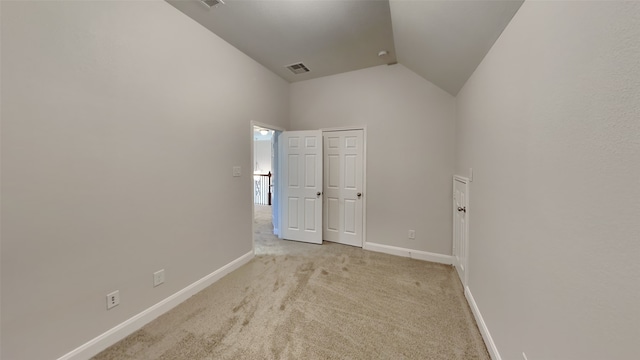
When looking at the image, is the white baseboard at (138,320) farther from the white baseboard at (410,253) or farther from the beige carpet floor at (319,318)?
the white baseboard at (410,253)

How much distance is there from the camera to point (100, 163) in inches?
61.7

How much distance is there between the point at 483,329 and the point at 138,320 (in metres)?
2.70

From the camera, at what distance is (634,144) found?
0.58m

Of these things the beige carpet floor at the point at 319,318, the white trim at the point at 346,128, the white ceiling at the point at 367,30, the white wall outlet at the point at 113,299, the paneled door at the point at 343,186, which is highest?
the white ceiling at the point at 367,30

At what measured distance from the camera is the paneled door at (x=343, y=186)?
3.47m

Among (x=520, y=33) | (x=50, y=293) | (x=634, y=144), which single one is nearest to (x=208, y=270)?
(x=50, y=293)

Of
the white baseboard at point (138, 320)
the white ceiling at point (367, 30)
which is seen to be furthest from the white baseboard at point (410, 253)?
the white ceiling at point (367, 30)

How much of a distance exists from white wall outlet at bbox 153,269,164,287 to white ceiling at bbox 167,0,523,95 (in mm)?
2417

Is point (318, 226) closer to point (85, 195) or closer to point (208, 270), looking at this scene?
point (208, 270)

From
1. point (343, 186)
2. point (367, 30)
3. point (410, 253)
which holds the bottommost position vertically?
point (410, 253)

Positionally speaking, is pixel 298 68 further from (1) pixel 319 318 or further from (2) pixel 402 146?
(1) pixel 319 318

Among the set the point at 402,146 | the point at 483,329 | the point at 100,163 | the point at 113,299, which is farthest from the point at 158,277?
the point at 402,146

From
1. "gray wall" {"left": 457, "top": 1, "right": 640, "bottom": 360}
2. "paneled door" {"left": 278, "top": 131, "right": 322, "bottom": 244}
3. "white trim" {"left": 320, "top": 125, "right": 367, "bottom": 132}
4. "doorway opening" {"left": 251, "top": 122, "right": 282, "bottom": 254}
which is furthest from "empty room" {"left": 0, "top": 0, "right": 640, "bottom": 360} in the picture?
"paneled door" {"left": 278, "top": 131, "right": 322, "bottom": 244}

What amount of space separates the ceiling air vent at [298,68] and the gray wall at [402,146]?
40cm
